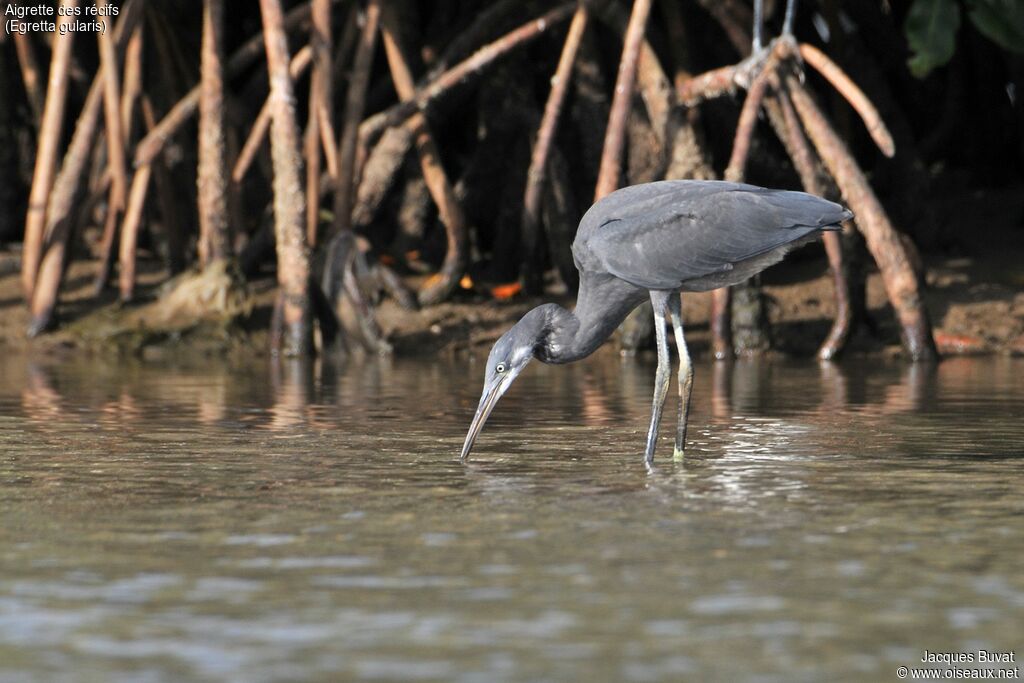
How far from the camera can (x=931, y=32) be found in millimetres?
12188

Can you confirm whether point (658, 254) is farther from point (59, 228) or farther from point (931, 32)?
point (59, 228)

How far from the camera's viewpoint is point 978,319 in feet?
42.2

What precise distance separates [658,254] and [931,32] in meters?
6.32

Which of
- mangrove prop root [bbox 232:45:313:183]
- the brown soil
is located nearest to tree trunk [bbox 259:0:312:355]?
mangrove prop root [bbox 232:45:313:183]

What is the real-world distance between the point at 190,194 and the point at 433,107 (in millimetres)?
2933

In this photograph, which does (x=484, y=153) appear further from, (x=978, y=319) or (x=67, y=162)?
(x=978, y=319)

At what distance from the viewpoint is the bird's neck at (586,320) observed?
677cm

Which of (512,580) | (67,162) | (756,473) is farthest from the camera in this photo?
(67,162)

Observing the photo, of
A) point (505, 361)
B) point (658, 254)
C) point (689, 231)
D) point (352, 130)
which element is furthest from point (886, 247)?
point (505, 361)

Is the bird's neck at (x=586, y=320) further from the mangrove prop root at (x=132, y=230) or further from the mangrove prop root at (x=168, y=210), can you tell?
the mangrove prop root at (x=168, y=210)

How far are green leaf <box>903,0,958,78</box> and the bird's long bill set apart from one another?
6.43m

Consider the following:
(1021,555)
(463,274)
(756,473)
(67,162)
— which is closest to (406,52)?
(463,274)

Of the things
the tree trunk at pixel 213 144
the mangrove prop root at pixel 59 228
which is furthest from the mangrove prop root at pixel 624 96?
the mangrove prop root at pixel 59 228

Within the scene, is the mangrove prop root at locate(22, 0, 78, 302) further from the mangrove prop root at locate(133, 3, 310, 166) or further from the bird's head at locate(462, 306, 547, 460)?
the bird's head at locate(462, 306, 547, 460)
